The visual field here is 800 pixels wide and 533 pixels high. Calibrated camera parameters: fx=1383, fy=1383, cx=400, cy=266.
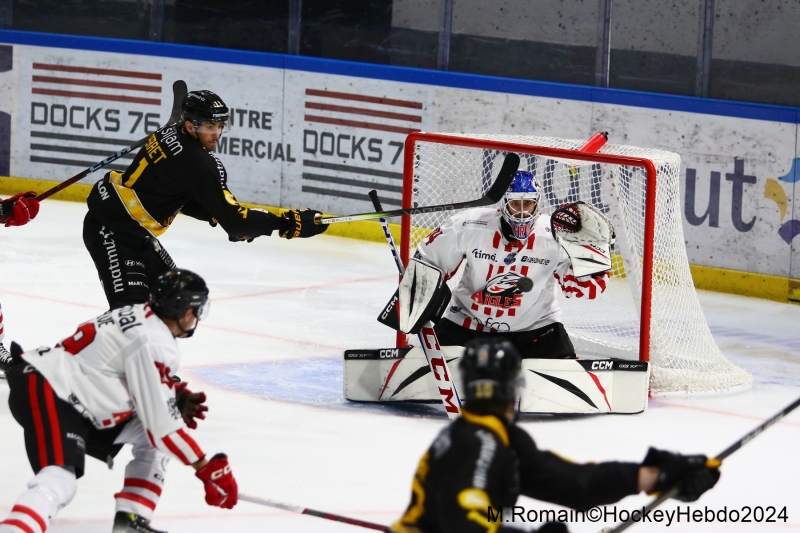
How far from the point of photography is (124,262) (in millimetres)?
4598

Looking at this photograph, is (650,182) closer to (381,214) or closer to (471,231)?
(471,231)

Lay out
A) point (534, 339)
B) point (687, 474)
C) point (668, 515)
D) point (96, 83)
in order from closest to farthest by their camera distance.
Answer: point (687, 474), point (668, 515), point (534, 339), point (96, 83)

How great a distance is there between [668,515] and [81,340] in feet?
5.58

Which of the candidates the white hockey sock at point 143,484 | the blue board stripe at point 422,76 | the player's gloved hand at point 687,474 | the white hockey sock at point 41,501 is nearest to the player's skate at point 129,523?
the white hockey sock at point 143,484

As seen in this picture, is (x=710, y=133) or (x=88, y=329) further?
(x=710, y=133)

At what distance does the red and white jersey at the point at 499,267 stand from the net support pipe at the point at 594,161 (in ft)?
0.99

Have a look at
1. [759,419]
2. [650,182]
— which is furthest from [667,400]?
[650,182]

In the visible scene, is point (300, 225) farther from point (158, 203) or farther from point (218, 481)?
point (218, 481)

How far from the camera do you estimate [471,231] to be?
497cm

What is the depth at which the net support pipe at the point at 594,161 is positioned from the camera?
5113mm

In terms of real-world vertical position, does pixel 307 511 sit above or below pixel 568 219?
below

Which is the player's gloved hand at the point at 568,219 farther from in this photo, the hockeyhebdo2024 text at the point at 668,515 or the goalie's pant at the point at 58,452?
the goalie's pant at the point at 58,452

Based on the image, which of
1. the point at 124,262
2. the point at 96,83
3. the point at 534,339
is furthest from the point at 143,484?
the point at 96,83

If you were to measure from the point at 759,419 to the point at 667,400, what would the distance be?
363 millimetres
